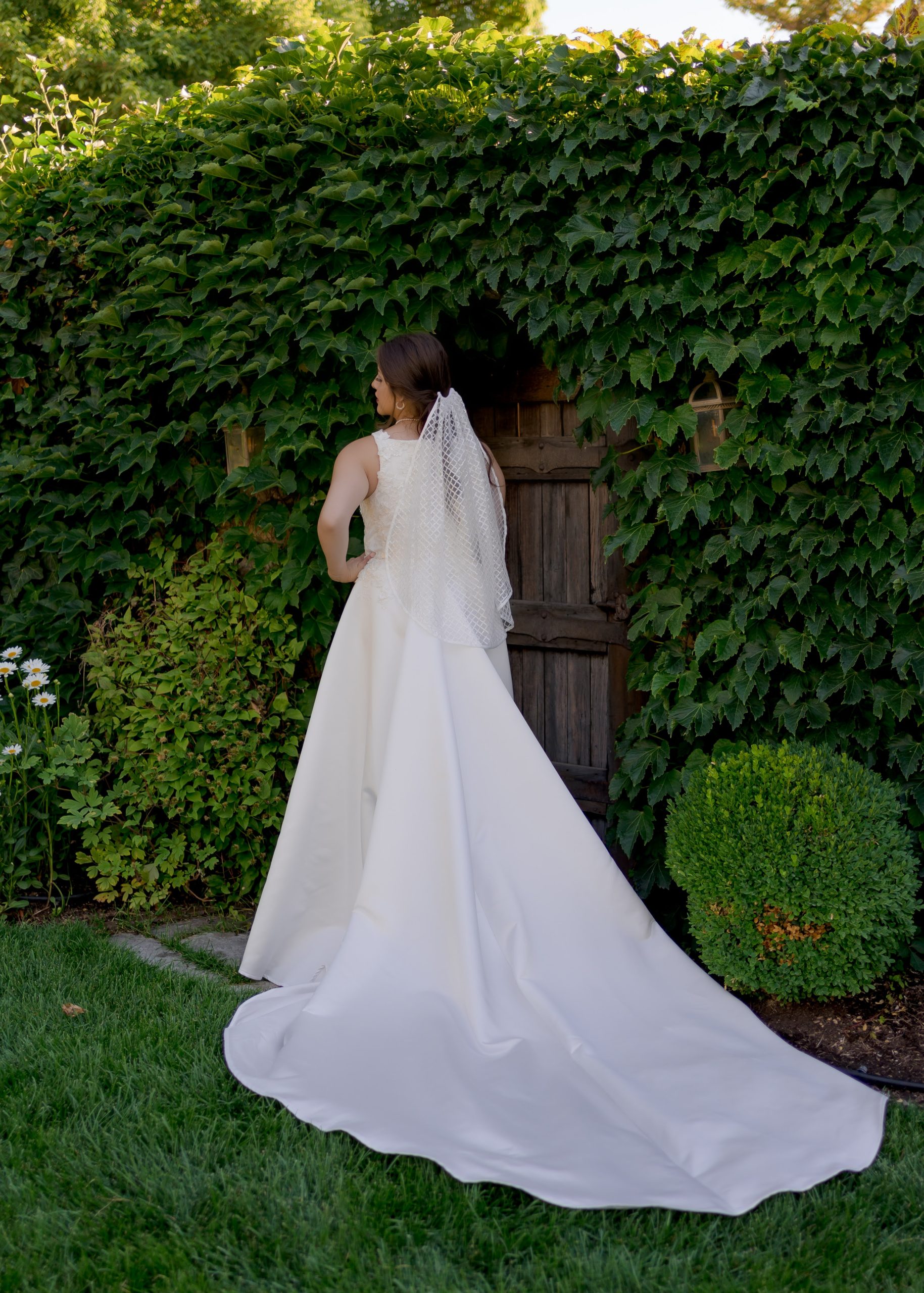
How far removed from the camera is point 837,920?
304 cm

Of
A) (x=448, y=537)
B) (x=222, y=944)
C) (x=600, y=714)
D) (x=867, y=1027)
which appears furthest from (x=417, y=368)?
(x=867, y=1027)

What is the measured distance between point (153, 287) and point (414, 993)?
2962mm

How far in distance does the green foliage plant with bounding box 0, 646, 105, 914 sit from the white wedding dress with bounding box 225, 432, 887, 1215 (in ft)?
3.94

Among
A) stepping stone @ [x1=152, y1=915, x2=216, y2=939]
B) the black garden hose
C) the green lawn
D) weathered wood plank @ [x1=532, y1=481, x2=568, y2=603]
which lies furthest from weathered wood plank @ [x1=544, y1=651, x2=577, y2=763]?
the green lawn

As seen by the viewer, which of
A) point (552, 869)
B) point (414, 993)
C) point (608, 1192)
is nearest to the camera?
point (608, 1192)

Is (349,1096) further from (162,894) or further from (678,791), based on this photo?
(162,894)

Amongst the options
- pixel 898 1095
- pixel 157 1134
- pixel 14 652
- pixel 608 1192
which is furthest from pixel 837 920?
pixel 14 652

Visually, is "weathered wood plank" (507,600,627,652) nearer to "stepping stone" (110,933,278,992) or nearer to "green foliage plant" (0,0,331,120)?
"stepping stone" (110,933,278,992)

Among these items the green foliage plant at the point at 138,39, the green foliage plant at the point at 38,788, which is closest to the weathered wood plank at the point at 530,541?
the green foliage plant at the point at 38,788

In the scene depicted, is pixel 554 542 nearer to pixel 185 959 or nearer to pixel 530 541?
pixel 530 541

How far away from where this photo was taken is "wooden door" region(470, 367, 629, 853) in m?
4.22

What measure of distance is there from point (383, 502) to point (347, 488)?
0.14 metres

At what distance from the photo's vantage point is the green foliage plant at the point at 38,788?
4418mm

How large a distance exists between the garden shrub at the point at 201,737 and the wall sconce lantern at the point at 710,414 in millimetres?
1710
